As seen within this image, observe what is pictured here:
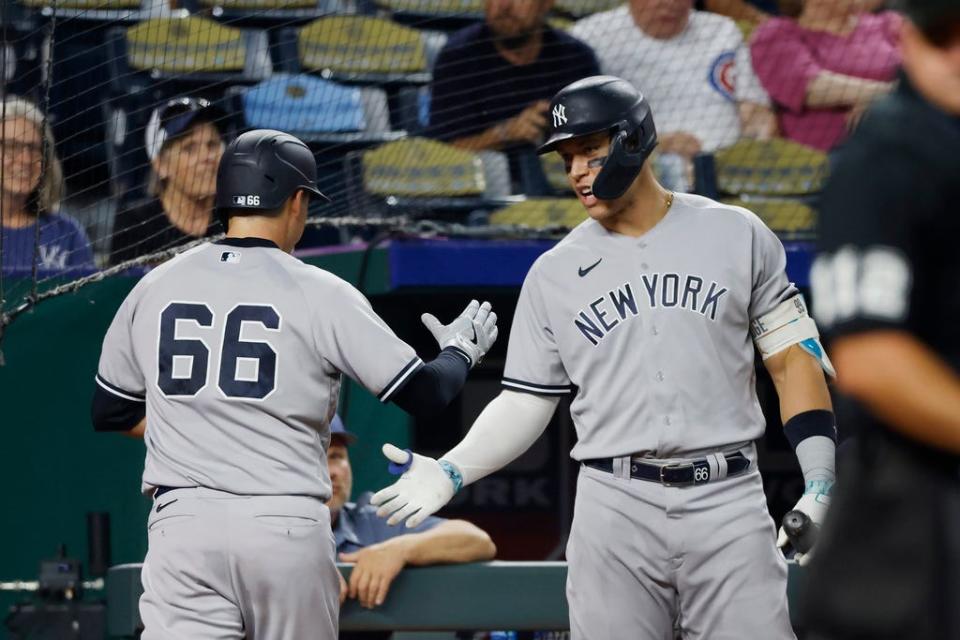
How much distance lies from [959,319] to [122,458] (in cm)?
386

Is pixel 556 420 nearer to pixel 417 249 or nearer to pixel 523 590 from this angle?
pixel 417 249

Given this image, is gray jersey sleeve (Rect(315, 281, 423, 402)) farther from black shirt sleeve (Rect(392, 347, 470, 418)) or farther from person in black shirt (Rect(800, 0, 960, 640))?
person in black shirt (Rect(800, 0, 960, 640))

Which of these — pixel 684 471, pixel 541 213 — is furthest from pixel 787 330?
pixel 541 213

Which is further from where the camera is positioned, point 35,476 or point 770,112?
point 770,112

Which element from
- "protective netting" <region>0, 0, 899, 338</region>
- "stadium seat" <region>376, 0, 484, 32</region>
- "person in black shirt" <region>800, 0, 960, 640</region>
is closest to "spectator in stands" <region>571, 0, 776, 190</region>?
"protective netting" <region>0, 0, 899, 338</region>

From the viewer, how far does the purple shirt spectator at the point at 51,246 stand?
5.07 metres

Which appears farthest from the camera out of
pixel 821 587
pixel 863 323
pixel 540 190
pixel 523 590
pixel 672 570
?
pixel 540 190

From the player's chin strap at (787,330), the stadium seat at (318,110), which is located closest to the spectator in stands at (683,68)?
the stadium seat at (318,110)

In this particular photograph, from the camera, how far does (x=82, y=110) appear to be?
5691 mm

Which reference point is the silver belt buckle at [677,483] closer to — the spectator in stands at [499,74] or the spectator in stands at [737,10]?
the spectator in stands at [499,74]

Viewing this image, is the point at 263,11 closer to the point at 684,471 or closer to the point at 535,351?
the point at 535,351

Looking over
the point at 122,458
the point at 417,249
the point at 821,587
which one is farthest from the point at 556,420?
the point at 821,587

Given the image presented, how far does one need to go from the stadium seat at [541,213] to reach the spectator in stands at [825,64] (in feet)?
3.86

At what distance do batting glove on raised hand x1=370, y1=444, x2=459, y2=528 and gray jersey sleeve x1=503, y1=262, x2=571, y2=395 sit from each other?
10.9 inches
